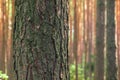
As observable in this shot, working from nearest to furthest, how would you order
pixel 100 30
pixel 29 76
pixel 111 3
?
pixel 29 76, pixel 111 3, pixel 100 30

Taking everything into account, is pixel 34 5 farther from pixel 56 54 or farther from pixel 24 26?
pixel 56 54

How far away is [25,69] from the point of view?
1.73 metres

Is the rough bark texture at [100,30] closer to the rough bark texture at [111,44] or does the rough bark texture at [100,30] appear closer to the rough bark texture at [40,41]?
the rough bark texture at [111,44]

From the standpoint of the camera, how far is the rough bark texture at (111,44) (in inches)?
273

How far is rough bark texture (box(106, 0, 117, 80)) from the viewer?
273 inches

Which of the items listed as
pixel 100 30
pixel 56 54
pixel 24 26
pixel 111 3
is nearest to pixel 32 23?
pixel 24 26

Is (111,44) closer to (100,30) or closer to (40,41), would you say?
(100,30)

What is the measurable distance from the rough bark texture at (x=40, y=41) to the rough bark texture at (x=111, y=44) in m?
5.29

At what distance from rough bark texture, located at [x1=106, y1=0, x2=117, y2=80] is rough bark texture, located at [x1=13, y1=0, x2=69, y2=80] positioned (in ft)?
17.4

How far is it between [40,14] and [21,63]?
0.30m

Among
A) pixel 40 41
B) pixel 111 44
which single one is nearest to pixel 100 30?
pixel 111 44

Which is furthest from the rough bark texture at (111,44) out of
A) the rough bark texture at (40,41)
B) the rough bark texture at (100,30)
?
the rough bark texture at (40,41)

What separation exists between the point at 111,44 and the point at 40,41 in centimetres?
535

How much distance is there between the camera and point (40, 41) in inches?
67.4
